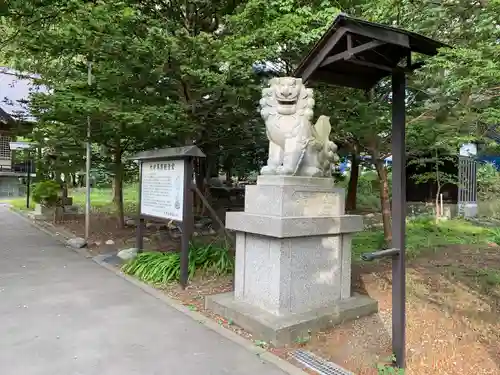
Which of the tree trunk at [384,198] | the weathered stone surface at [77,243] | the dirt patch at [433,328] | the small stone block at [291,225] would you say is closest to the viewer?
the dirt patch at [433,328]

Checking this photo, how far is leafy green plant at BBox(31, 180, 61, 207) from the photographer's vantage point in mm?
14914

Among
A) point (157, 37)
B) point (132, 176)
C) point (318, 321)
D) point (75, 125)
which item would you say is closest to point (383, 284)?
point (318, 321)

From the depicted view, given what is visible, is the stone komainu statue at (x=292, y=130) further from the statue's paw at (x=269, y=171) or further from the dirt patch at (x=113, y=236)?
the dirt patch at (x=113, y=236)

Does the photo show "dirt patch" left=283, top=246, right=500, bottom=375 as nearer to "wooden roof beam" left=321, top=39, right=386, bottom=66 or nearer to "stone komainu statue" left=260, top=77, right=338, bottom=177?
"stone komainu statue" left=260, top=77, right=338, bottom=177

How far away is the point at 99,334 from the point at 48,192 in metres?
11.9

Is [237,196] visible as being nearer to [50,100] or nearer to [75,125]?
[75,125]

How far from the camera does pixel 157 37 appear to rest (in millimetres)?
6539

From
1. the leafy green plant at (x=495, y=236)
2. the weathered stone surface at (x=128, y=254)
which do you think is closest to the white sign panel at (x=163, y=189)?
the weathered stone surface at (x=128, y=254)

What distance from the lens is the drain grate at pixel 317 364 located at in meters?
3.66

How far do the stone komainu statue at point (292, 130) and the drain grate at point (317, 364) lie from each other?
195 cm

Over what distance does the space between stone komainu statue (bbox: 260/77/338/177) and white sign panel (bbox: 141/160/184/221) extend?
1.79 meters

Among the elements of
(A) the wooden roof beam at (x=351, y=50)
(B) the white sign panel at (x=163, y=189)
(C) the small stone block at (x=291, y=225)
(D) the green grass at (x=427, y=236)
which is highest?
(A) the wooden roof beam at (x=351, y=50)

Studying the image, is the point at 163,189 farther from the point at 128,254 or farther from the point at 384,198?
the point at 384,198

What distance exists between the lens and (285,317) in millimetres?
4520
